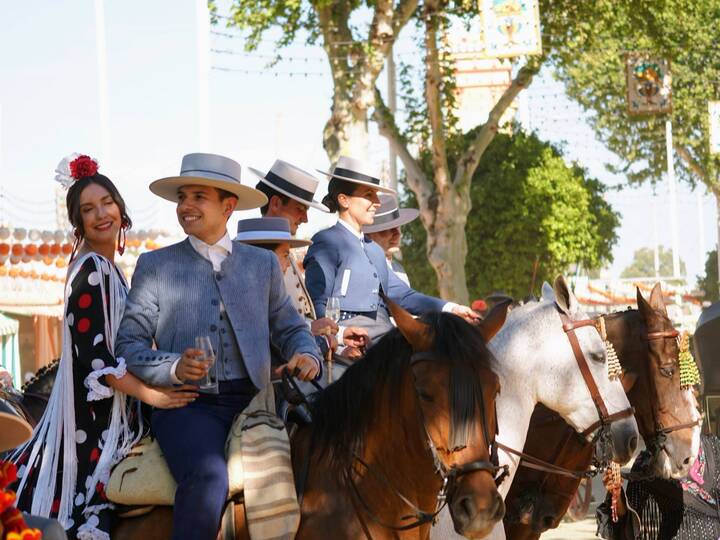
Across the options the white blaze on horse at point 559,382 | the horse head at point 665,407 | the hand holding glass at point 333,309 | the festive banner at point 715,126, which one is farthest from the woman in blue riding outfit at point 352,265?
the festive banner at point 715,126

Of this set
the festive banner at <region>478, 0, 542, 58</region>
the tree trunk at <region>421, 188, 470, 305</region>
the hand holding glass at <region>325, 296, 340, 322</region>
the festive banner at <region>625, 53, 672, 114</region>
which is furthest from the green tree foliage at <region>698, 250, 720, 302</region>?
the hand holding glass at <region>325, 296, 340, 322</region>

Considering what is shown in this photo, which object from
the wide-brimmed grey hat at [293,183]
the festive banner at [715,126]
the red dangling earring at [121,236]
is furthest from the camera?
the festive banner at [715,126]

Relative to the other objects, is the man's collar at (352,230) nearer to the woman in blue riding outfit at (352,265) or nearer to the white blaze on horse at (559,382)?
the woman in blue riding outfit at (352,265)

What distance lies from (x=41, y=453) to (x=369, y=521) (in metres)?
1.55

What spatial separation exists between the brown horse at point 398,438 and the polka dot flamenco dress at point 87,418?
0.20 meters

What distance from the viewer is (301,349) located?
18.7 feet

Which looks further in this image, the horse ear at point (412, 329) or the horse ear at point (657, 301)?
the horse ear at point (657, 301)

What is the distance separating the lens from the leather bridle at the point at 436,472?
4754 mm

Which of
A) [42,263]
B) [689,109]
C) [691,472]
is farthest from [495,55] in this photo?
[689,109]

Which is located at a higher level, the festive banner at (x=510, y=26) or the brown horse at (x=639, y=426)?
the festive banner at (x=510, y=26)

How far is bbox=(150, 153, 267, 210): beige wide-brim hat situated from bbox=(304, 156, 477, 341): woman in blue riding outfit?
1491mm

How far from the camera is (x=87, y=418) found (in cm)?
569

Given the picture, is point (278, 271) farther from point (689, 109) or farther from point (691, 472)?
point (689, 109)

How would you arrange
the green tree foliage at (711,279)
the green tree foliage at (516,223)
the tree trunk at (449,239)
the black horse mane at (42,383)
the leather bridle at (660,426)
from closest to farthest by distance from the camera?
the leather bridle at (660,426)
the black horse mane at (42,383)
the tree trunk at (449,239)
the green tree foliage at (516,223)
the green tree foliage at (711,279)
